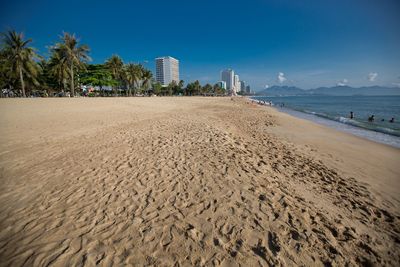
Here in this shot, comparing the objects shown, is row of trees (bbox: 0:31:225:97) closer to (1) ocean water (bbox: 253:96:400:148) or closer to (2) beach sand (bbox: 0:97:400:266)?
(2) beach sand (bbox: 0:97:400:266)

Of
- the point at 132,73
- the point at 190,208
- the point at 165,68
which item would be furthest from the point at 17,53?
the point at 165,68

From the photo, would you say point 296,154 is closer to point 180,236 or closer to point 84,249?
point 180,236

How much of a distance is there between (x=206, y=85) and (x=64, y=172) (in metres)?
137

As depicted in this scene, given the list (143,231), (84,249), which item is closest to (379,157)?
(143,231)

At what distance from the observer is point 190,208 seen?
3459mm

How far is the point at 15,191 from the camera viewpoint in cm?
397

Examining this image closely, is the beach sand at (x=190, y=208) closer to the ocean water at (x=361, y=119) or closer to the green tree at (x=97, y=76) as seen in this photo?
the ocean water at (x=361, y=119)

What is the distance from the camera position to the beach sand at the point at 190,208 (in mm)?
2543

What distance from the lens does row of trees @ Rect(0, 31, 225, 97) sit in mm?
32781

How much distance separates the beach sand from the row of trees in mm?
40066

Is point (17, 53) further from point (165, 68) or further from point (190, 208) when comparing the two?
point (165, 68)

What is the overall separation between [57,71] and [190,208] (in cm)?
5171

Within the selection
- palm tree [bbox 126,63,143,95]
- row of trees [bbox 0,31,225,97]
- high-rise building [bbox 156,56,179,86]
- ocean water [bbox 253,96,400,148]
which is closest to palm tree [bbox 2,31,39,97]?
row of trees [bbox 0,31,225,97]

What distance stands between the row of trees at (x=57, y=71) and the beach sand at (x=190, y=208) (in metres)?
40.1
